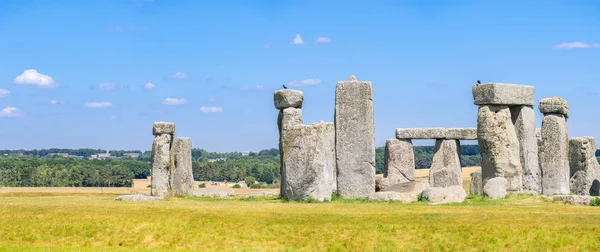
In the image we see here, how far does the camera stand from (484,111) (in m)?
30.9

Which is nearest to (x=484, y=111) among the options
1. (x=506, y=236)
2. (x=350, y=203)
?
(x=350, y=203)

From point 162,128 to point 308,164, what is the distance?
962 centimetres

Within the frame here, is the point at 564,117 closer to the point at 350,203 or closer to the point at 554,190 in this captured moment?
the point at 554,190

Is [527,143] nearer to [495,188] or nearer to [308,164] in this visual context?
[495,188]

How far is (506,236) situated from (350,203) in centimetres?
858

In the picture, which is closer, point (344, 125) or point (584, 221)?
point (584, 221)

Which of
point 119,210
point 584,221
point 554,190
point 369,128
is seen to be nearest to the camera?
point 584,221

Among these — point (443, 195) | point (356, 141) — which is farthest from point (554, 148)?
point (356, 141)

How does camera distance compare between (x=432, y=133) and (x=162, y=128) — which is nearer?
(x=162, y=128)

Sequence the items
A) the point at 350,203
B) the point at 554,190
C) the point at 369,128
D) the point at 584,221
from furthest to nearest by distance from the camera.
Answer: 1. the point at 554,190
2. the point at 369,128
3. the point at 350,203
4. the point at 584,221

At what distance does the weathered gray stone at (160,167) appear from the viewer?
3569 centimetres

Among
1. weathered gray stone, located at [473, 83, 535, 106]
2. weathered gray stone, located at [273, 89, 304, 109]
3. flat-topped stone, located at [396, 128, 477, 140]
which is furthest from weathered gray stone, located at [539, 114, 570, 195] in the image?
weathered gray stone, located at [273, 89, 304, 109]

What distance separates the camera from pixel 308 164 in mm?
28750

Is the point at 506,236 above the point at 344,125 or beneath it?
beneath
